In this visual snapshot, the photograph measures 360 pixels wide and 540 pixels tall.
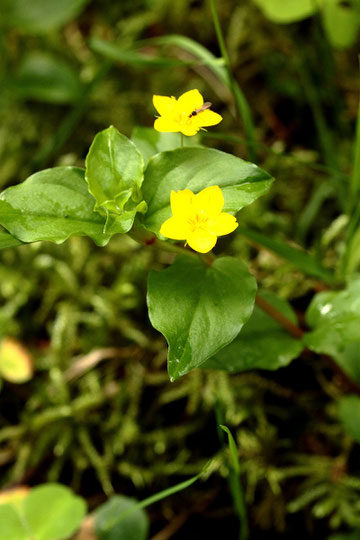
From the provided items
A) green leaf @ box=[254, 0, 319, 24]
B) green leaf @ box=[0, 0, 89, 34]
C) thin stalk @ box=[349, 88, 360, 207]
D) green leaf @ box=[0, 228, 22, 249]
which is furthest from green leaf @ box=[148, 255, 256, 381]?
green leaf @ box=[0, 0, 89, 34]

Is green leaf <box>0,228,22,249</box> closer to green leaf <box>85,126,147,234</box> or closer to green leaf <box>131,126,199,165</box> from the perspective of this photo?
green leaf <box>85,126,147,234</box>

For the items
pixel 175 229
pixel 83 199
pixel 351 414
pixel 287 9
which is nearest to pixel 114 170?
pixel 83 199

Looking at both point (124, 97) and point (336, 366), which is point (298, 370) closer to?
point (336, 366)

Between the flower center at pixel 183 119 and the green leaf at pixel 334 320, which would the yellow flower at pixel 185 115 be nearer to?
the flower center at pixel 183 119

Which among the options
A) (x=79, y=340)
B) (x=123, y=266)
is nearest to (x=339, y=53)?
(x=123, y=266)

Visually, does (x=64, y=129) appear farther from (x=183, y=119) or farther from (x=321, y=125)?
(x=183, y=119)

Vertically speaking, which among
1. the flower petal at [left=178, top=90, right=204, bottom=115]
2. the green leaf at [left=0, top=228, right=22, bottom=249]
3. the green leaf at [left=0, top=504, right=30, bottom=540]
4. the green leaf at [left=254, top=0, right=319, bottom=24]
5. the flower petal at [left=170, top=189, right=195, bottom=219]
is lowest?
the green leaf at [left=0, top=504, right=30, bottom=540]
